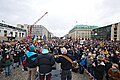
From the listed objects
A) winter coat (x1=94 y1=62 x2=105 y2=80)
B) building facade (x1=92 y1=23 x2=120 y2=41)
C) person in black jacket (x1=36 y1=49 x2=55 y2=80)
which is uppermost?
building facade (x1=92 y1=23 x2=120 y2=41)

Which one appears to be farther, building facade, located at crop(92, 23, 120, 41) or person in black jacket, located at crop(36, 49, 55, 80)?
building facade, located at crop(92, 23, 120, 41)

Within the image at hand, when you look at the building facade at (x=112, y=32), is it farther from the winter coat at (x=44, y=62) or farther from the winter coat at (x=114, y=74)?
the winter coat at (x=44, y=62)

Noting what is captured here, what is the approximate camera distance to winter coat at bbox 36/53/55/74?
637 cm

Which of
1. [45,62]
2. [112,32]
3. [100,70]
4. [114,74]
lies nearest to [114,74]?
[114,74]

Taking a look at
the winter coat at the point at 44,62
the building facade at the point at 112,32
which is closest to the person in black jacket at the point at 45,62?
the winter coat at the point at 44,62

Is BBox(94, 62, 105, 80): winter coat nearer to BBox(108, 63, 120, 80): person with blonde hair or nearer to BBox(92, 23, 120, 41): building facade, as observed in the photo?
BBox(108, 63, 120, 80): person with blonde hair

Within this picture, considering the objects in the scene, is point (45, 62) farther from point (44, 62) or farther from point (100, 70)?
point (100, 70)

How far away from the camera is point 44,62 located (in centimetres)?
638

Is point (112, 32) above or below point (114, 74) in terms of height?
above

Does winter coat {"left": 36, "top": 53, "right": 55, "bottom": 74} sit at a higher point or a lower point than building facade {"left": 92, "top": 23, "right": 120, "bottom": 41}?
lower

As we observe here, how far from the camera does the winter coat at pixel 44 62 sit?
6366mm

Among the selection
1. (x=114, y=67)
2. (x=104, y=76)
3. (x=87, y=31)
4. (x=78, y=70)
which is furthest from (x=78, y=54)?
(x=87, y=31)

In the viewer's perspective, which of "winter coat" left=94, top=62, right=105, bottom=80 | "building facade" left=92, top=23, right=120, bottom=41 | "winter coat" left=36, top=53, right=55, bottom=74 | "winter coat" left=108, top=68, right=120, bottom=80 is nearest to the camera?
"winter coat" left=36, top=53, right=55, bottom=74

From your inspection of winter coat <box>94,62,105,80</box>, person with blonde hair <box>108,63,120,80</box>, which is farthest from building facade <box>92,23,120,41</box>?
person with blonde hair <box>108,63,120,80</box>
